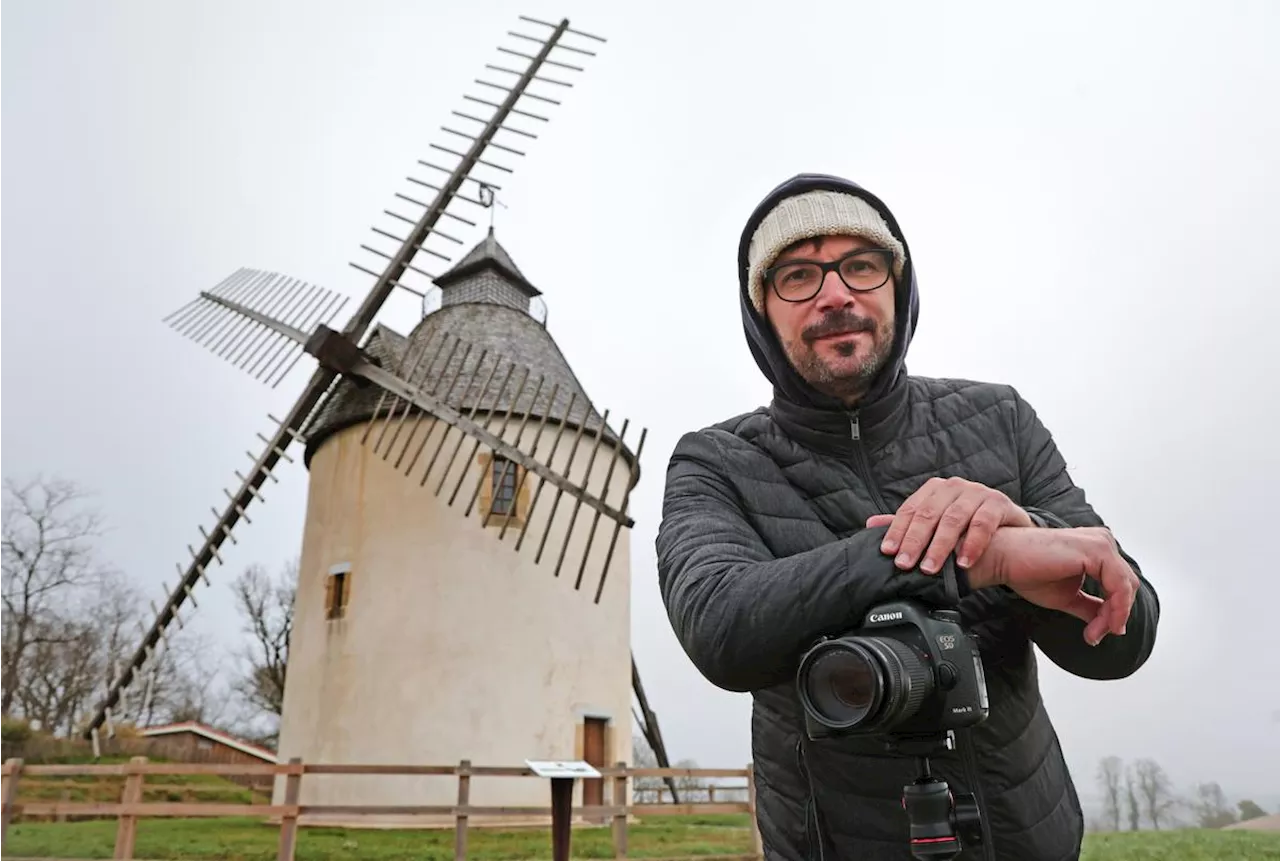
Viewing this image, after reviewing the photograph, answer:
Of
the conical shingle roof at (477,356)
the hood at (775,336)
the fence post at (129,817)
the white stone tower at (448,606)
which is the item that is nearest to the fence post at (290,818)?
the fence post at (129,817)

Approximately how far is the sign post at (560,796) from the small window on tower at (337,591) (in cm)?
716

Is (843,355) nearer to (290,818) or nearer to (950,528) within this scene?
(950,528)

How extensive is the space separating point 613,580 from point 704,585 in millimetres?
12064

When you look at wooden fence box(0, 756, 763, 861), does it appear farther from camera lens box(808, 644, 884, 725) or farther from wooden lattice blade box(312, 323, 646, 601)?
camera lens box(808, 644, 884, 725)

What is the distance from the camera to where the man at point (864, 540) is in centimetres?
98

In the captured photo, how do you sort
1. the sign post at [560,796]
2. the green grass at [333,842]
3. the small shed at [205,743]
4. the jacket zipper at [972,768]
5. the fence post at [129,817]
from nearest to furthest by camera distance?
the jacket zipper at [972,768] < the sign post at [560,796] < the fence post at [129,817] < the green grass at [333,842] < the small shed at [205,743]

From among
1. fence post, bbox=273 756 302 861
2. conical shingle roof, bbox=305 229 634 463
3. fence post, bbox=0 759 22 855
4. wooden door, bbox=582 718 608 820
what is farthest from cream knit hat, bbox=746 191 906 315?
wooden door, bbox=582 718 608 820

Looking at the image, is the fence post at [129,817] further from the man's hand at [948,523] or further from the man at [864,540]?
the man's hand at [948,523]

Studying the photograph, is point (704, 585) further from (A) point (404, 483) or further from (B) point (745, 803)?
A: (A) point (404, 483)

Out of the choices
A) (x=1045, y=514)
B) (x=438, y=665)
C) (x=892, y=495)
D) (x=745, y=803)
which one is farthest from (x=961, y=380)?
(x=438, y=665)

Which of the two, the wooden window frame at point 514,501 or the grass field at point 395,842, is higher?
the wooden window frame at point 514,501

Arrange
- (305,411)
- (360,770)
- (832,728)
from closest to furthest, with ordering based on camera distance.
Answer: (832,728) < (360,770) < (305,411)

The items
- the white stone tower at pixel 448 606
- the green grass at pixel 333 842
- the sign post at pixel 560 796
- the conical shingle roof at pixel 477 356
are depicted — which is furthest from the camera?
the conical shingle roof at pixel 477 356

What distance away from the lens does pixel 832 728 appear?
938 millimetres
